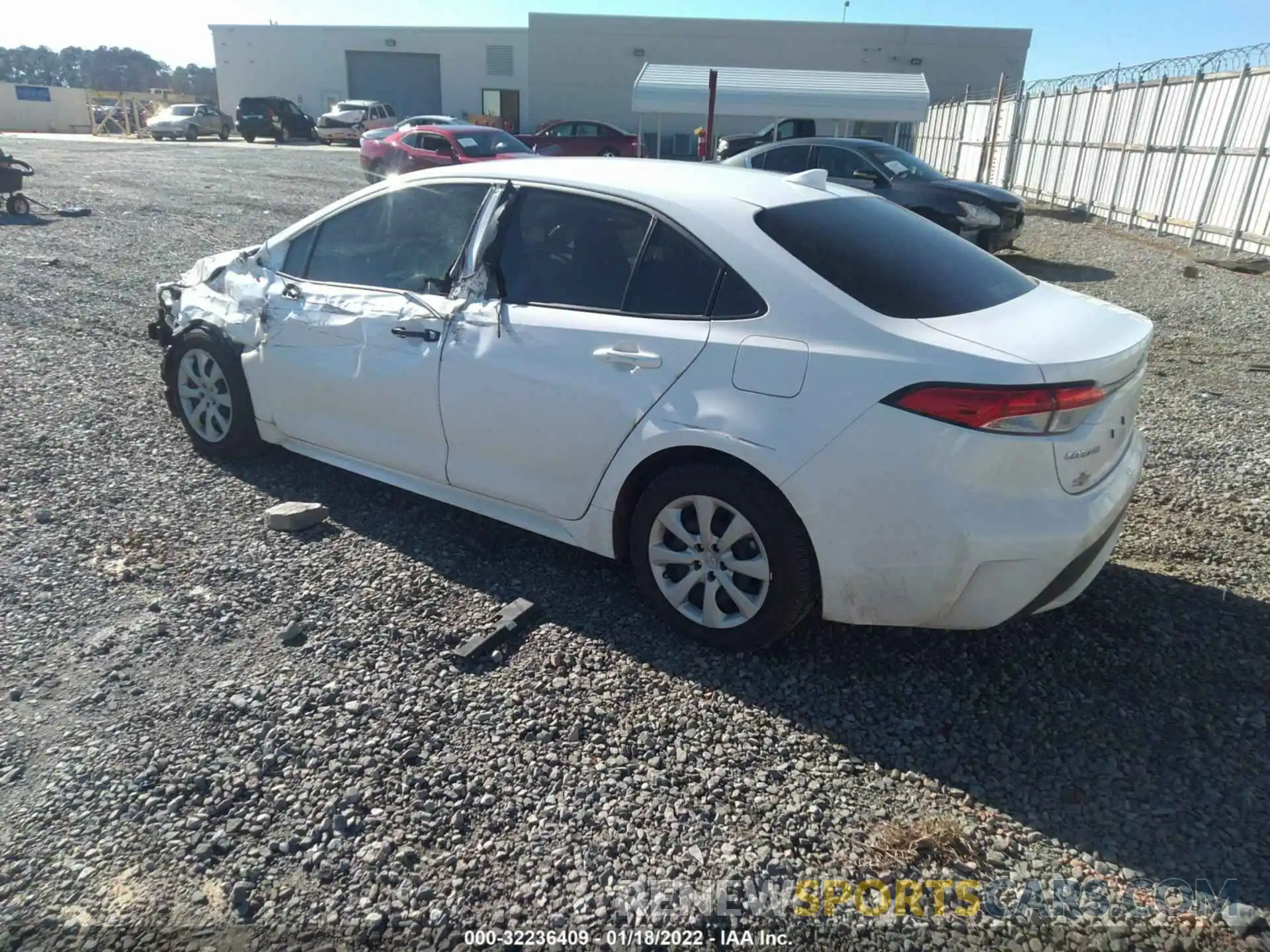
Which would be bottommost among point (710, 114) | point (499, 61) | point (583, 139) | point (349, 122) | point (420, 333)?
point (420, 333)

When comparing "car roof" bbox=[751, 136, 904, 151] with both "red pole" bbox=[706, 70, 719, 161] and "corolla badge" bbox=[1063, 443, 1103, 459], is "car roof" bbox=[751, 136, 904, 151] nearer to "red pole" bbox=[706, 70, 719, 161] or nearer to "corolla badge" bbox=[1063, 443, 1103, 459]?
"red pole" bbox=[706, 70, 719, 161]

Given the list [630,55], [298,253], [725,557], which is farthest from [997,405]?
[630,55]

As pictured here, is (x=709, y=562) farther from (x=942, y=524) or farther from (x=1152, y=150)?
(x=1152, y=150)

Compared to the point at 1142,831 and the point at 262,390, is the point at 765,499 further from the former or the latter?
the point at 262,390

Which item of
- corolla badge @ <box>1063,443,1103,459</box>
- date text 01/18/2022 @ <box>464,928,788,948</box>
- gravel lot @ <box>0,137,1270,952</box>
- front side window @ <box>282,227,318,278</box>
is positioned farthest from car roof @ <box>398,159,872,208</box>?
date text 01/18/2022 @ <box>464,928,788,948</box>

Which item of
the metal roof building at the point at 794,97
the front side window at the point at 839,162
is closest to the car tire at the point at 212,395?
the front side window at the point at 839,162

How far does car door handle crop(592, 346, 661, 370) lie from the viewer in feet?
10.2

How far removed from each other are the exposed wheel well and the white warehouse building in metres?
37.1

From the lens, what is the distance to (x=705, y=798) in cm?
257

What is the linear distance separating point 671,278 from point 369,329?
4.88 ft

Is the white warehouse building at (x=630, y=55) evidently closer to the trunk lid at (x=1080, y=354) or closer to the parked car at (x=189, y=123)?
the parked car at (x=189, y=123)

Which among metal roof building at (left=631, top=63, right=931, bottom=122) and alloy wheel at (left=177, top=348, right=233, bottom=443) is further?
metal roof building at (left=631, top=63, right=931, bottom=122)

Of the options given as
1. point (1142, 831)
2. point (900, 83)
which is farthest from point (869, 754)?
point (900, 83)

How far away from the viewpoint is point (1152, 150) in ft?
49.9
